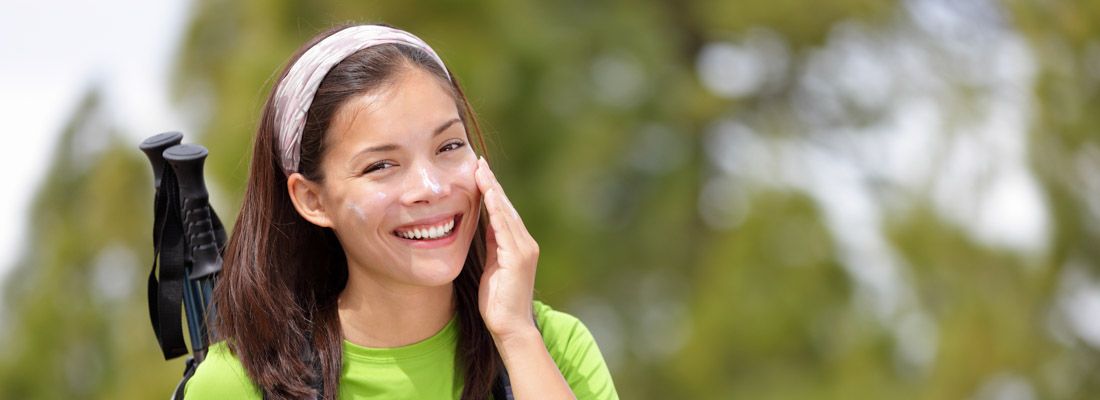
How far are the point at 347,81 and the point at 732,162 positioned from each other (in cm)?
713

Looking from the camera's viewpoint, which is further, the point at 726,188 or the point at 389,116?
the point at 726,188

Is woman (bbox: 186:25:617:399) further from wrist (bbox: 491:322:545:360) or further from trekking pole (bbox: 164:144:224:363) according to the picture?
trekking pole (bbox: 164:144:224:363)

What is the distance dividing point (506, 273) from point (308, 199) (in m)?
0.37

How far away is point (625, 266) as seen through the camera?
9109 mm

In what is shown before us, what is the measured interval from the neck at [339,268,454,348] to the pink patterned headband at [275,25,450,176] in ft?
0.83

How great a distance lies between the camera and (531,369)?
2412 millimetres

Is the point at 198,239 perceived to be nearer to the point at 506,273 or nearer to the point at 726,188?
the point at 506,273

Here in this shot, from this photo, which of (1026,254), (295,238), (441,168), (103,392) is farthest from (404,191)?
(103,392)

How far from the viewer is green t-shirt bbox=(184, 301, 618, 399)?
2502mm

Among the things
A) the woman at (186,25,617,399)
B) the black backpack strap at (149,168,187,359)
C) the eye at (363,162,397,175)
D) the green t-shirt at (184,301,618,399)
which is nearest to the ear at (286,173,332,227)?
the woman at (186,25,617,399)

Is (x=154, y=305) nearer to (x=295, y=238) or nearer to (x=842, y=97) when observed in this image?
(x=295, y=238)

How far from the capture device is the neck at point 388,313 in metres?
2.58

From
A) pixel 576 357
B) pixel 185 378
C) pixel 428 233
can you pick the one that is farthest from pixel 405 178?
pixel 185 378

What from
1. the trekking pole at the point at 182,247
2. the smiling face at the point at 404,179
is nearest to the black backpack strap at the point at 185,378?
the trekking pole at the point at 182,247
